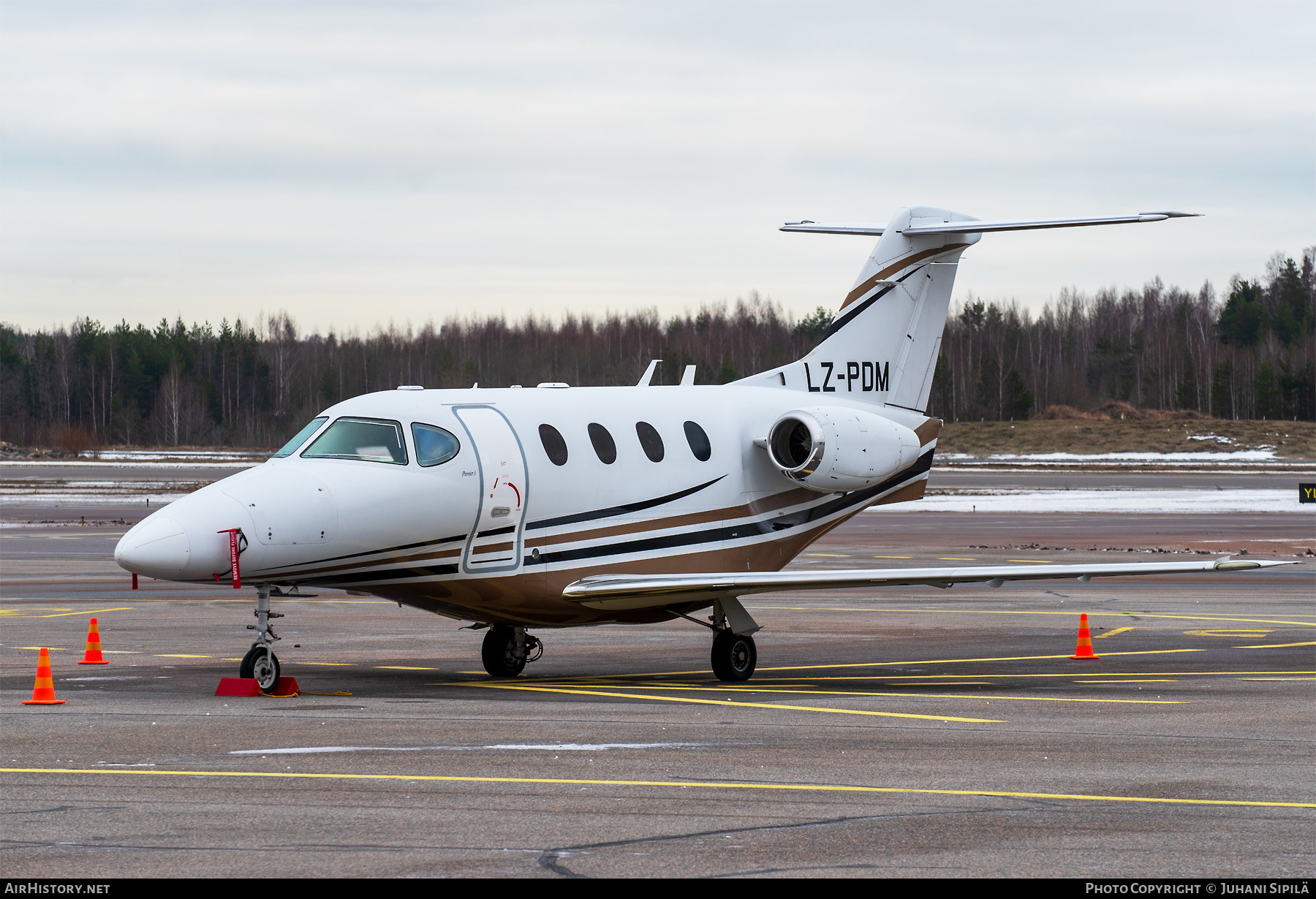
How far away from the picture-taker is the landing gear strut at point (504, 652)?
19.3 meters

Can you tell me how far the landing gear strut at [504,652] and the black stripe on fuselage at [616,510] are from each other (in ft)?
6.10

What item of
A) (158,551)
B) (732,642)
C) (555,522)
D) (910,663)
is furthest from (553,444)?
(910,663)

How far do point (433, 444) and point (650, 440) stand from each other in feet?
10.4

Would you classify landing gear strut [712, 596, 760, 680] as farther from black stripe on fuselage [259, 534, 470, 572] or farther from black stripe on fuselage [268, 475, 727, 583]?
black stripe on fuselage [259, 534, 470, 572]

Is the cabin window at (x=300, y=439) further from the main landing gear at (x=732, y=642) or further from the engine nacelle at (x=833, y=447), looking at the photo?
the engine nacelle at (x=833, y=447)

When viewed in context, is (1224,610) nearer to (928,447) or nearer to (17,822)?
(928,447)

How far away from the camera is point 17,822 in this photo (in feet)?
32.3

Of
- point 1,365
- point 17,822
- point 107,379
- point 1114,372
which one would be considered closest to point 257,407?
point 107,379

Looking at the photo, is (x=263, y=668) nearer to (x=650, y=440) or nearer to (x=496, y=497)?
(x=496, y=497)

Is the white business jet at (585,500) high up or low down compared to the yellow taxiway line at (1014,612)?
up

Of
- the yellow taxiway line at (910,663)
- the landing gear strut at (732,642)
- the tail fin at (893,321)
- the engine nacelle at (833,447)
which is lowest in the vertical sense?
the yellow taxiway line at (910,663)

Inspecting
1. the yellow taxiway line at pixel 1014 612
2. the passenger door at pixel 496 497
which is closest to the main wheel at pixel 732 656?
the passenger door at pixel 496 497

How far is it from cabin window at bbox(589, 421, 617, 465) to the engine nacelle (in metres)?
2.53

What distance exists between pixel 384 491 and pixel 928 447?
30.5ft
